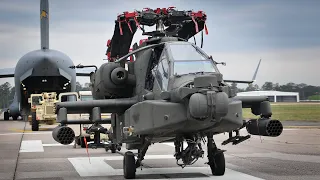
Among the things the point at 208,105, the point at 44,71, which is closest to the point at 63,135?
the point at 208,105

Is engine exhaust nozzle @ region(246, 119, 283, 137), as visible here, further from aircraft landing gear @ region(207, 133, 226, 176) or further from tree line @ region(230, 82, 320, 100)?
tree line @ region(230, 82, 320, 100)

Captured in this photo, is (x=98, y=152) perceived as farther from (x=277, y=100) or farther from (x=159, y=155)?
(x=277, y=100)

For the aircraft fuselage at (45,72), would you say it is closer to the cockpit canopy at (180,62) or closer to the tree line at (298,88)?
the tree line at (298,88)

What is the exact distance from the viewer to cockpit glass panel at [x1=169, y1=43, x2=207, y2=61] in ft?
31.7

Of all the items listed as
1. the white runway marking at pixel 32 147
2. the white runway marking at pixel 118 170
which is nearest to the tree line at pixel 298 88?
the white runway marking at pixel 32 147

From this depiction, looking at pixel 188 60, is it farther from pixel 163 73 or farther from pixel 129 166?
pixel 129 166

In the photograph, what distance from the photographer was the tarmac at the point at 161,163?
1093 centimetres

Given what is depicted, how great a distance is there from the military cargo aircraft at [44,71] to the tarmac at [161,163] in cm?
1224

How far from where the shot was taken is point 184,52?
9.78m

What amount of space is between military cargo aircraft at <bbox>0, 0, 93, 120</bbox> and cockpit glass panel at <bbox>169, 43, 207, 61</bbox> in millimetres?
21595

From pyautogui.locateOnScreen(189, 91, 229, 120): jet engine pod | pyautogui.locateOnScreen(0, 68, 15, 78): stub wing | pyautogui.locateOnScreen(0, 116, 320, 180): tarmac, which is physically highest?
pyautogui.locateOnScreen(0, 68, 15, 78): stub wing

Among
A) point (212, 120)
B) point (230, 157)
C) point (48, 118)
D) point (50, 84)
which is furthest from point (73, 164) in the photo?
point (50, 84)

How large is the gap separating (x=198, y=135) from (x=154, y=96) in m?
1.06

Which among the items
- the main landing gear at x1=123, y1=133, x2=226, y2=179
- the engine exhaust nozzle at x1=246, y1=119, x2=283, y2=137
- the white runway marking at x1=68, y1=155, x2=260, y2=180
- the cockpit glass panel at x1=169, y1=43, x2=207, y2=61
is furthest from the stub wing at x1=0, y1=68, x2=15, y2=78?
the engine exhaust nozzle at x1=246, y1=119, x2=283, y2=137
